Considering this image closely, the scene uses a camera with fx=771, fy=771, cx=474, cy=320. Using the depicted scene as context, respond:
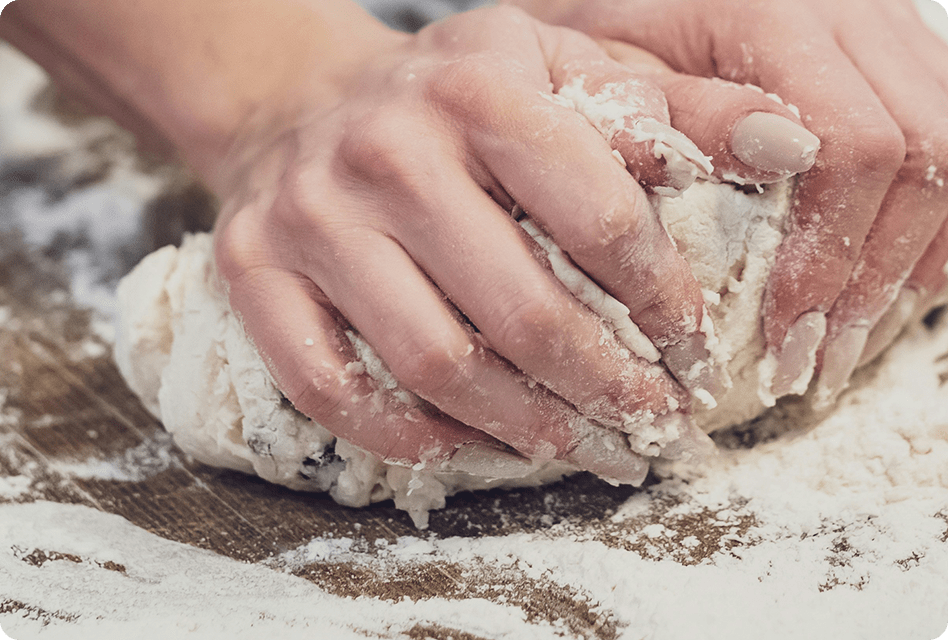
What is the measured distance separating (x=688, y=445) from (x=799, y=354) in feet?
0.53

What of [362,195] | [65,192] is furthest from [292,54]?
[65,192]

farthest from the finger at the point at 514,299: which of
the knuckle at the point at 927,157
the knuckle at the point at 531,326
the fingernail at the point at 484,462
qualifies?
the knuckle at the point at 927,157

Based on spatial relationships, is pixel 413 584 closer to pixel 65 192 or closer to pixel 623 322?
pixel 623 322

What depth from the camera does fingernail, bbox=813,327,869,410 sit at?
0.86 meters

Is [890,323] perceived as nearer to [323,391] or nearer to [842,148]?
[842,148]

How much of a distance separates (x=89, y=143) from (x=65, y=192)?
171 millimetres

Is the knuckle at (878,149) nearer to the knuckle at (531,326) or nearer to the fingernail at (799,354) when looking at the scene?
the fingernail at (799,354)

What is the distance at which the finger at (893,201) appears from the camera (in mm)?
808

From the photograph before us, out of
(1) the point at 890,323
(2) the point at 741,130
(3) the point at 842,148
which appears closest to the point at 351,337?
(2) the point at 741,130

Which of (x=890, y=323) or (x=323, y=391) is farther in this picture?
(x=890, y=323)

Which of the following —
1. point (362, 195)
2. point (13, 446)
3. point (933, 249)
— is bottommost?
point (13, 446)

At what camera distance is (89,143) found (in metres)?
1.65

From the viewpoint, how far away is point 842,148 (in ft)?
2.54

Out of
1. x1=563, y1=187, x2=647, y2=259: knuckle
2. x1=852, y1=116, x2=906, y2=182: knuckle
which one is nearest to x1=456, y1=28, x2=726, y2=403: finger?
x1=563, y1=187, x2=647, y2=259: knuckle
